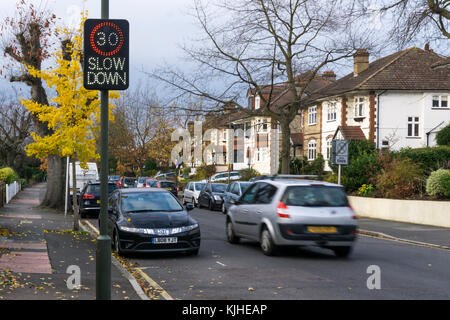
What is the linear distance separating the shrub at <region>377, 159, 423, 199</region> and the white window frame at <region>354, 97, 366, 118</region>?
16691mm

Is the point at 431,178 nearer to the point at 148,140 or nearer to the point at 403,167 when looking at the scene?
the point at 403,167

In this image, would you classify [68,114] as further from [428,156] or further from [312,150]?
[312,150]

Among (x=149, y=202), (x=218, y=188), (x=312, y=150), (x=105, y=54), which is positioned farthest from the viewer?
(x=312, y=150)

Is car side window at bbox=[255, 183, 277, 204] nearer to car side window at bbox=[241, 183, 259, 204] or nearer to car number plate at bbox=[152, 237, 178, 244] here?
car side window at bbox=[241, 183, 259, 204]

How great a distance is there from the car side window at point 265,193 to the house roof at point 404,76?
28.3 meters

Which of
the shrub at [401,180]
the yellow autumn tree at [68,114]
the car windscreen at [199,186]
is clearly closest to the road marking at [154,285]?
the yellow autumn tree at [68,114]

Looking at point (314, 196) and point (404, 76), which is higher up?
point (404, 76)

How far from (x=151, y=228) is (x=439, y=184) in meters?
15.0

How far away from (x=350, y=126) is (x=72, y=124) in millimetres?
30306

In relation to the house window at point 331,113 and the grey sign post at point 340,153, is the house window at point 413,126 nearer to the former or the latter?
the house window at point 331,113

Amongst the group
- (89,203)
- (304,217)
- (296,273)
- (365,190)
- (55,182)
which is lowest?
(296,273)

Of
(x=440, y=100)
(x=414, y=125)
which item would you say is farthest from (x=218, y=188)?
(x=440, y=100)

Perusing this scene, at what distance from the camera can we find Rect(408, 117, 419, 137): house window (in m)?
43.1

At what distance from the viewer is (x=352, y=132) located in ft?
142
